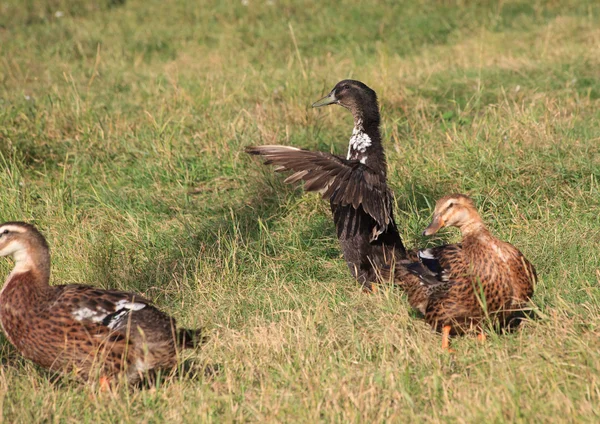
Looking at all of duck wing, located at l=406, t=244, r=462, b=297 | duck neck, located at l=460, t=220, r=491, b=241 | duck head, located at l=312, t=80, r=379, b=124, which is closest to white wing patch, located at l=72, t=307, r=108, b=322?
duck wing, located at l=406, t=244, r=462, b=297

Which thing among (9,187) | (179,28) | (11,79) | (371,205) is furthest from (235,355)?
(179,28)

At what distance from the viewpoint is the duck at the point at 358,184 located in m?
4.66

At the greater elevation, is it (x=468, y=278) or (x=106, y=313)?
(x=106, y=313)

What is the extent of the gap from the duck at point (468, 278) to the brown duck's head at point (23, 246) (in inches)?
74.9

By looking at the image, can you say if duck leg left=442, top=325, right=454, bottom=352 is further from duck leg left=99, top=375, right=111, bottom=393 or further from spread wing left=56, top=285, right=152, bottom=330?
duck leg left=99, top=375, right=111, bottom=393

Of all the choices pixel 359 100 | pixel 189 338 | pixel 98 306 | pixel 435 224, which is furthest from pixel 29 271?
pixel 359 100

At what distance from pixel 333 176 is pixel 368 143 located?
2.32 feet

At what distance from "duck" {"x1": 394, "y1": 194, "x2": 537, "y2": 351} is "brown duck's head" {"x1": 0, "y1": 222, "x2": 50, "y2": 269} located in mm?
1904

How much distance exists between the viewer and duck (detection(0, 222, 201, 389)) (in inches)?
150

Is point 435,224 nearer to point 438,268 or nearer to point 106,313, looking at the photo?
point 438,268

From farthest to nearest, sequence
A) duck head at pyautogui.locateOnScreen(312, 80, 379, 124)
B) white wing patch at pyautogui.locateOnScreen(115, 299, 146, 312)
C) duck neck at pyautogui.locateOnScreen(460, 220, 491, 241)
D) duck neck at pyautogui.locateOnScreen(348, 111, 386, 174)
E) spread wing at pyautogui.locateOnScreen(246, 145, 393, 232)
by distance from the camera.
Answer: duck head at pyautogui.locateOnScreen(312, 80, 379, 124)
duck neck at pyautogui.locateOnScreen(348, 111, 386, 174)
spread wing at pyautogui.locateOnScreen(246, 145, 393, 232)
duck neck at pyautogui.locateOnScreen(460, 220, 491, 241)
white wing patch at pyautogui.locateOnScreen(115, 299, 146, 312)

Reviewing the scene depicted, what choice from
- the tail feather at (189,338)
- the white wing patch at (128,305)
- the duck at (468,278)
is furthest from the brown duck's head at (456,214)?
the white wing patch at (128,305)

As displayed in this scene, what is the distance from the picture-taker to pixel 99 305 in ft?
12.8

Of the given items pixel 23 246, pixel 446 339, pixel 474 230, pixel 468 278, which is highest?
pixel 23 246
